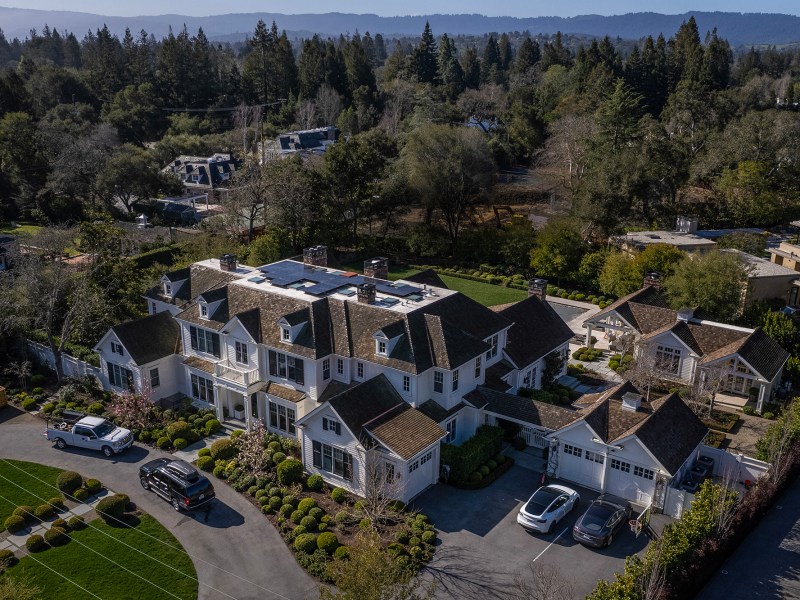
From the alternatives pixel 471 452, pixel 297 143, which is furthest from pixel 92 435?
pixel 297 143

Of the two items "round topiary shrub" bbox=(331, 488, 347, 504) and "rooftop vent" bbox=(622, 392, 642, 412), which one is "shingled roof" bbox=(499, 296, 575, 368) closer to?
"rooftop vent" bbox=(622, 392, 642, 412)

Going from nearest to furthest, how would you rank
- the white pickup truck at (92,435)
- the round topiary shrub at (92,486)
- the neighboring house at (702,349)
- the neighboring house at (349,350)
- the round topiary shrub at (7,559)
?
the round topiary shrub at (7,559)
the round topiary shrub at (92,486)
the neighboring house at (349,350)
the white pickup truck at (92,435)
the neighboring house at (702,349)

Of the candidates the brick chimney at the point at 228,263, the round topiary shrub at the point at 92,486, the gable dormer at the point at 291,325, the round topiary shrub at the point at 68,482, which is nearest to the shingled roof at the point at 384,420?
the gable dormer at the point at 291,325

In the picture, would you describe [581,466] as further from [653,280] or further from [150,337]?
[150,337]

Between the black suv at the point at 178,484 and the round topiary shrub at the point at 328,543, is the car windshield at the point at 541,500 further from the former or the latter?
the black suv at the point at 178,484

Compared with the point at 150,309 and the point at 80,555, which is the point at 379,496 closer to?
the point at 80,555

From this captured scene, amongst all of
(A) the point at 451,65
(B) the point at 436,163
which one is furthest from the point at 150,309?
(A) the point at 451,65

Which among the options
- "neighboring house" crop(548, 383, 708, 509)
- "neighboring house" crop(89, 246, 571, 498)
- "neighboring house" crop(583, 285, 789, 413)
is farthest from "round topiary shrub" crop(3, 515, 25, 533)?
"neighboring house" crop(583, 285, 789, 413)
